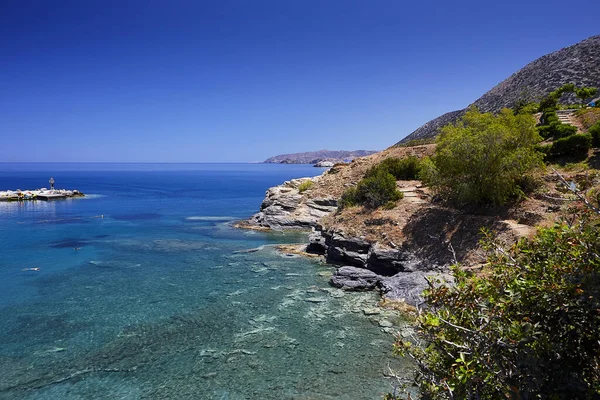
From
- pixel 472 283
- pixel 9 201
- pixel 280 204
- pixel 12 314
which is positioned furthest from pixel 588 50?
pixel 9 201

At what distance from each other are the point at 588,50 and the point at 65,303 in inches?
3717

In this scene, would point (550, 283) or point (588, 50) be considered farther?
point (588, 50)

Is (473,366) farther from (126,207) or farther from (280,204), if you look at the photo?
(126,207)

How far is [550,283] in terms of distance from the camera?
543 cm

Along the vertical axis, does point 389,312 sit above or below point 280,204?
below

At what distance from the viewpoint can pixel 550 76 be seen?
74.2 metres

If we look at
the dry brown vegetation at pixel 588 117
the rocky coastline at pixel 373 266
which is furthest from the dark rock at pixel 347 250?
the dry brown vegetation at pixel 588 117

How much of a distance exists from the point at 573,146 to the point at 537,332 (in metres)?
29.9

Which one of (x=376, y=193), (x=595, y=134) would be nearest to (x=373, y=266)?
(x=376, y=193)

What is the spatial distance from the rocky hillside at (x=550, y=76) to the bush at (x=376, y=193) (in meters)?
38.9

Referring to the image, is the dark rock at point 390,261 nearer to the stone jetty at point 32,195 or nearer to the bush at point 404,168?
the bush at point 404,168

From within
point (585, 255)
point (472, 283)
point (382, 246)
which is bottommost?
point (382, 246)

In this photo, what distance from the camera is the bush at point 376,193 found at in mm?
31656

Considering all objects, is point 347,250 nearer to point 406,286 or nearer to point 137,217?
point 406,286
